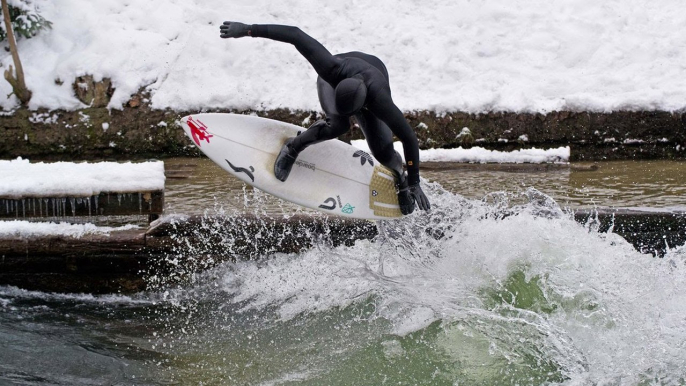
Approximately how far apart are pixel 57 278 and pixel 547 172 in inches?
231

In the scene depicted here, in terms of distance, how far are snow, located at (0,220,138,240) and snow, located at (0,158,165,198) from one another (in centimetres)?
32

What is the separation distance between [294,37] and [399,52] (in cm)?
670

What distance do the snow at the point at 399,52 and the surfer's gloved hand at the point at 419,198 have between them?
192 inches

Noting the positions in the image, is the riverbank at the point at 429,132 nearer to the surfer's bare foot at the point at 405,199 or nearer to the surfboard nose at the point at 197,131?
the surfboard nose at the point at 197,131

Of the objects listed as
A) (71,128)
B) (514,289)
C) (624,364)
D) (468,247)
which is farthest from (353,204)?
(71,128)

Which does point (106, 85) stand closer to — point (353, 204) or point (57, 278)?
point (57, 278)

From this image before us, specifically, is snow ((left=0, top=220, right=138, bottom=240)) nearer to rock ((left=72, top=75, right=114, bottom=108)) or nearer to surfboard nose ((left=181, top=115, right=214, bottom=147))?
surfboard nose ((left=181, top=115, right=214, bottom=147))

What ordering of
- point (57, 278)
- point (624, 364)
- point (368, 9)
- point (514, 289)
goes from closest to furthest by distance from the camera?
point (624, 364) → point (514, 289) → point (57, 278) → point (368, 9)

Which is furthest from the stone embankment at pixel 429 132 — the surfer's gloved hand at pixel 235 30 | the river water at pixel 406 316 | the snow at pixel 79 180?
the surfer's gloved hand at pixel 235 30

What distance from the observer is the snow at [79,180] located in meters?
5.54

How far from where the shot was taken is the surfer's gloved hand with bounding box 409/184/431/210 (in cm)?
559

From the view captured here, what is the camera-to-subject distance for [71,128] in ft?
32.6

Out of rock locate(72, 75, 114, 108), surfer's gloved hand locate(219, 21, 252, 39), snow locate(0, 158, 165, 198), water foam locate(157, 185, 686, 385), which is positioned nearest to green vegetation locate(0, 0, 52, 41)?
rock locate(72, 75, 114, 108)

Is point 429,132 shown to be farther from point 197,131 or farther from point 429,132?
point 197,131
